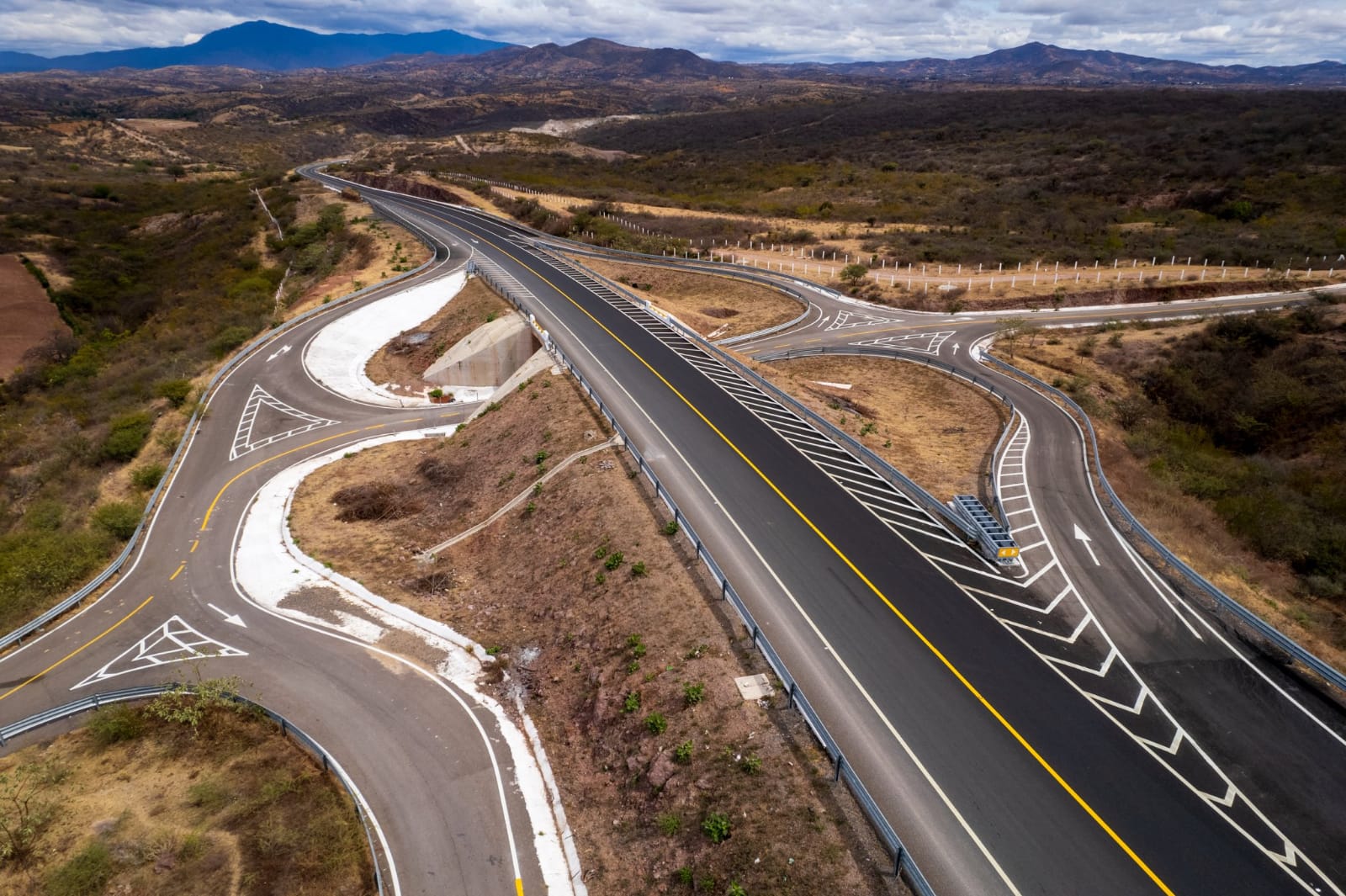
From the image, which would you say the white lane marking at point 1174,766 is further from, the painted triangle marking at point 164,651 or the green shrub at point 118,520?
the green shrub at point 118,520

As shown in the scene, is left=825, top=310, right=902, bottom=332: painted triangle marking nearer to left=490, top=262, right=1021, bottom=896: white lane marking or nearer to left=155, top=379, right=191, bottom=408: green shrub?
left=490, top=262, right=1021, bottom=896: white lane marking

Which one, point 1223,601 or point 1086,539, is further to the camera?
point 1086,539

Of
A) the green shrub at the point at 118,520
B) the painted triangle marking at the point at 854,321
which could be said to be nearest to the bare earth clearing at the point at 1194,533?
the painted triangle marking at the point at 854,321

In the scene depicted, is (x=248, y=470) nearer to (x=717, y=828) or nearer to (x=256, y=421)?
(x=256, y=421)

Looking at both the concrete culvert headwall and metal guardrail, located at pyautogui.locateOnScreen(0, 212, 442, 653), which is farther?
the concrete culvert headwall

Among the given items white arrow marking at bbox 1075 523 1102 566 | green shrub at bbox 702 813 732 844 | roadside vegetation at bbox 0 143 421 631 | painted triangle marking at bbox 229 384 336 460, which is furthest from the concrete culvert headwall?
green shrub at bbox 702 813 732 844

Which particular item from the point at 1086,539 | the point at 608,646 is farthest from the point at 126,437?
the point at 1086,539
